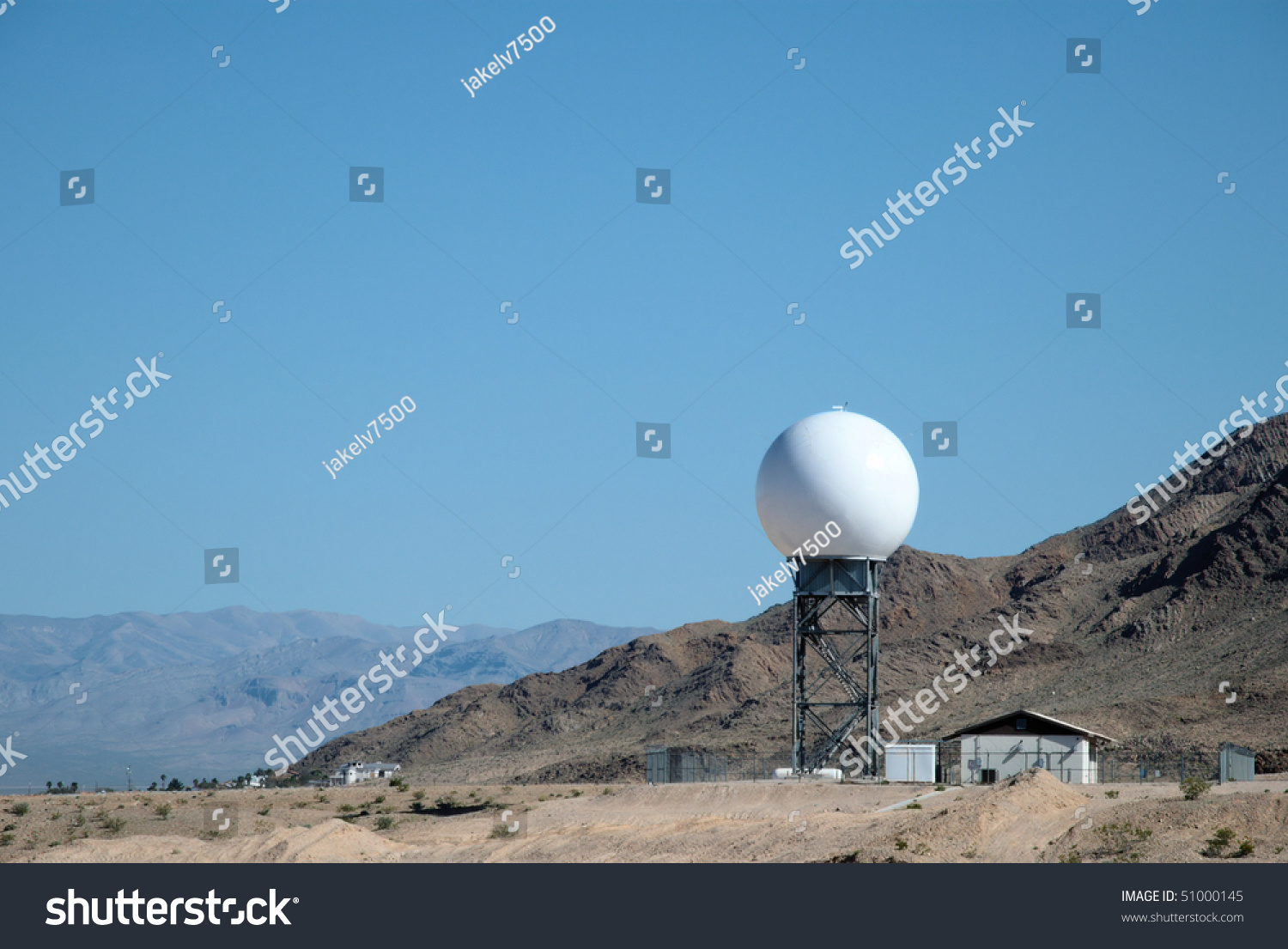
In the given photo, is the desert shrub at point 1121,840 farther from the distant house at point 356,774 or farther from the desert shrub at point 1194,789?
the distant house at point 356,774

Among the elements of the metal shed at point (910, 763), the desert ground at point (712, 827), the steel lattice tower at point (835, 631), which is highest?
the steel lattice tower at point (835, 631)

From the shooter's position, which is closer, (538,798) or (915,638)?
(538,798)

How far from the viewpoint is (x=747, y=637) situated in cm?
10419

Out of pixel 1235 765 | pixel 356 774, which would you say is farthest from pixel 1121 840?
pixel 356 774

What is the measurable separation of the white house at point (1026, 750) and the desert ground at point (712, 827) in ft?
12.0

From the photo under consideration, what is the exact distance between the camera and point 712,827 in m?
33.4

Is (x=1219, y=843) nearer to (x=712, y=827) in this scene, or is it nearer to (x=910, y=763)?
(x=712, y=827)

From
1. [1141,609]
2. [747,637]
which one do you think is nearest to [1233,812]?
[1141,609]

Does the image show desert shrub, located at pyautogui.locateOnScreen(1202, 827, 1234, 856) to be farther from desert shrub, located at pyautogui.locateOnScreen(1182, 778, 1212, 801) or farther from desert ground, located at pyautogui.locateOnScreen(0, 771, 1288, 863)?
desert shrub, located at pyautogui.locateOnScreen(1182, 778, 1212, 801)

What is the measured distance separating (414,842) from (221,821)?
9.53 metres

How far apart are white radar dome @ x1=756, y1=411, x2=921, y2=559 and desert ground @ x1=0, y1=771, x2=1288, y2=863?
7674mm

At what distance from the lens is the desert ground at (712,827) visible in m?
27.0

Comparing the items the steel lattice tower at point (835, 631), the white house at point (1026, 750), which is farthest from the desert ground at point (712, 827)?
the steel lattice tower at point (835, 631)
